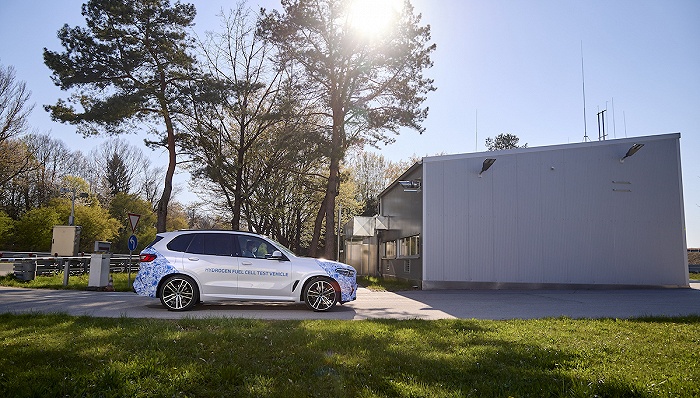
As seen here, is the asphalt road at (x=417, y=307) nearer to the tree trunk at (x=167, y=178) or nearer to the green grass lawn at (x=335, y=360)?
the green grass lawn at (x=335, y=360)

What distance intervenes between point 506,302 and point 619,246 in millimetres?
7627

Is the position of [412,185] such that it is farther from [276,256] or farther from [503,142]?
[503,142]

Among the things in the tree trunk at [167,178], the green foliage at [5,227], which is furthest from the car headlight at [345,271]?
the green foliage at [5,227]

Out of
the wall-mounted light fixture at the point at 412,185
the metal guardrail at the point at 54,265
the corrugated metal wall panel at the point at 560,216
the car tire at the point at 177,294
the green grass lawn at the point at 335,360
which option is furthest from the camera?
the wall-mounted light fixture at the point at 412,185

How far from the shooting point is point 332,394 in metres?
4.67

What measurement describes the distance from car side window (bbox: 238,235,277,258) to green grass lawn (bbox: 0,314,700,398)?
9.41ft

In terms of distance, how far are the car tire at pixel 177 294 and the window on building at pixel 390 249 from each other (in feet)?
54.3

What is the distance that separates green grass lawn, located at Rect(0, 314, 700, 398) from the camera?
4750 mm

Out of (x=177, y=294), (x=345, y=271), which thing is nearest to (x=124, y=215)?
(x=177, y=294)

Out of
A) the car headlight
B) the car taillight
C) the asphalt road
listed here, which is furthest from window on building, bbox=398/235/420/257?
the car taillight

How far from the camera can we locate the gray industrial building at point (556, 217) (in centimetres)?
1878

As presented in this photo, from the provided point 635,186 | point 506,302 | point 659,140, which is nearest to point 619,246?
point 635,186

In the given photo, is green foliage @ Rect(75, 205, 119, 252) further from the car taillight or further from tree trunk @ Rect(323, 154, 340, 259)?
the car taillight

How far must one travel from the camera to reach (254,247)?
441 inches
